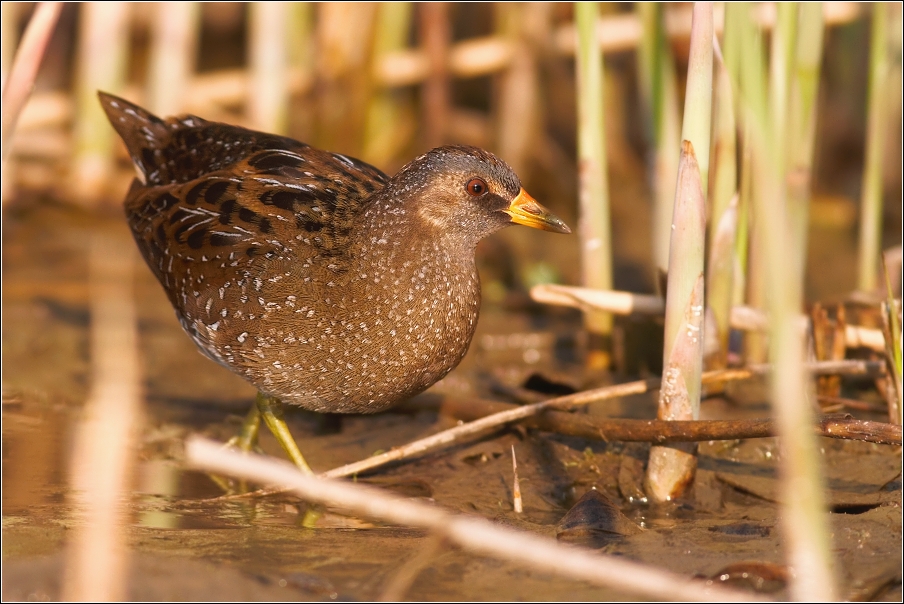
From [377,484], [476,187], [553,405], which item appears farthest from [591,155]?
[377,484]

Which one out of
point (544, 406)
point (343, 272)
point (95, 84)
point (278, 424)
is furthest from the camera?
point (95, 84)

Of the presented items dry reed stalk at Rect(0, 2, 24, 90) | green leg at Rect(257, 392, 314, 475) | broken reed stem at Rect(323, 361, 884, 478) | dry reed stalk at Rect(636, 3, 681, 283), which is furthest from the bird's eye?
dry reed stalk at Rect(0, 2, 24, 90)

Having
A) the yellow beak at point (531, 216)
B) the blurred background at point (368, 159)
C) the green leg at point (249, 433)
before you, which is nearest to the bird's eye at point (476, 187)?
the yellow beak at point (531, 216)

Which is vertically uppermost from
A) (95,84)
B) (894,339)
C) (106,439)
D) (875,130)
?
(95,84)

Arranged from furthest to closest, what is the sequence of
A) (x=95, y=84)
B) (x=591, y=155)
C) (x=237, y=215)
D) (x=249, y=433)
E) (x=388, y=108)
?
(x=388, y=108) → (x=95, y=84) → (x=591, y=155) → (x=249, y=433) → (x=237, y=215)

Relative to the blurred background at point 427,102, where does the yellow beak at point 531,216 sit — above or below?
below

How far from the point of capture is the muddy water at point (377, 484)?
3264 millimetres

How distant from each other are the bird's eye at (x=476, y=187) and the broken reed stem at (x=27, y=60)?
66.1 inches

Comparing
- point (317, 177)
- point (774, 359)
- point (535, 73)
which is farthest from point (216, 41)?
point (774, 359)

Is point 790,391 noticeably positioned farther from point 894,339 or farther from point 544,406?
point 544,406

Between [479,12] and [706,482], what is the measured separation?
5208mm

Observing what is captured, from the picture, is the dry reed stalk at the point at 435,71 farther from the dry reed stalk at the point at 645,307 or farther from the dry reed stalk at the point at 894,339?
the dry reed stalk at the point at 894,339

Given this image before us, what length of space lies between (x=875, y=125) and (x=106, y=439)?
3735 mm

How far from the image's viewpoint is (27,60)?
4250mm
